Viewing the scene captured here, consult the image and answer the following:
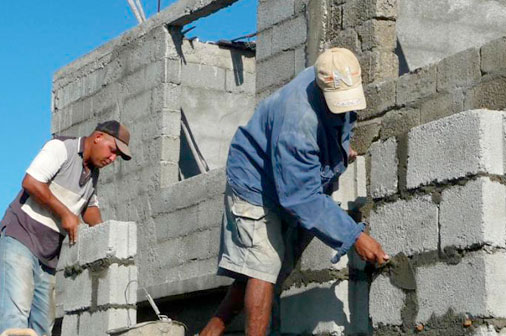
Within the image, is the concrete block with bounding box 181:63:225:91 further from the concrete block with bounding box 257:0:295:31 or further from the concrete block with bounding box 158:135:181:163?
the concrete block with bounding box 257:0:295:31

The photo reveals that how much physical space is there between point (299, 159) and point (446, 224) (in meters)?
0.80

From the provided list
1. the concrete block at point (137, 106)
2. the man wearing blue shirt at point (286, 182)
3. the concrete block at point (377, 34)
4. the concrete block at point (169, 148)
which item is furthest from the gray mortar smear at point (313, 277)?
the concrete block at point (137, 106)

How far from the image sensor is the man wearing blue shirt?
524 cm

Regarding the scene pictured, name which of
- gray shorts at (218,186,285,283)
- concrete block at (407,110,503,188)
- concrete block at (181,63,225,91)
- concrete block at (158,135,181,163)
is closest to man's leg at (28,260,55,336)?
gray shorts at (218,186,285,283)

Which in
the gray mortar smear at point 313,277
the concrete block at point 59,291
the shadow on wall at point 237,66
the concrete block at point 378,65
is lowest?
the gray mortar smear at point 313,277

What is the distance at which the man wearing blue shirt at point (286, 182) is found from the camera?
5.24m

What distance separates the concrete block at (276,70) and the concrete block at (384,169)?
9.28 ft

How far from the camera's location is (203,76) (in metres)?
10.6

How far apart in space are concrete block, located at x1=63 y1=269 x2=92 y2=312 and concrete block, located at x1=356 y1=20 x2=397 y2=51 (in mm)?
2230

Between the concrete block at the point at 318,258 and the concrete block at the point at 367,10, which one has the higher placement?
the concrete block at the point at 367,10

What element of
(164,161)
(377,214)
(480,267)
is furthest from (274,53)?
(480,267)

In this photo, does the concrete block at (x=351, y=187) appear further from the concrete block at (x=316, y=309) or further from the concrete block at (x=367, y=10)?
the concrete block at (x=367, y=10)

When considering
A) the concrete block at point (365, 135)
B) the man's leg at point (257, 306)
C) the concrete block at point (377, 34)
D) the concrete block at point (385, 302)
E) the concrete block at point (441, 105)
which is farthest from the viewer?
the concrete block at point (377, 34)

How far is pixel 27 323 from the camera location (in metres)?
6.27
